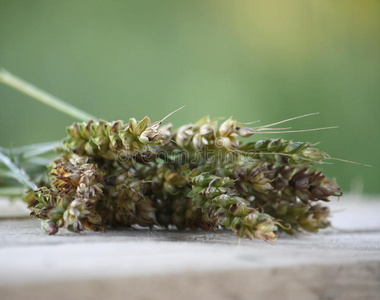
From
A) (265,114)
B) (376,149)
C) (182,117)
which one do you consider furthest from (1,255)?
(376,149)

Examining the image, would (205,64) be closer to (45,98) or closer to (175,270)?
(45,98)

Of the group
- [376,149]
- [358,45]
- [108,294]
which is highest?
[358,45]

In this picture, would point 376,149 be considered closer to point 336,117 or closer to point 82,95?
point 336,117

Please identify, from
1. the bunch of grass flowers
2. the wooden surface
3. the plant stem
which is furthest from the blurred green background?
the wooden surface

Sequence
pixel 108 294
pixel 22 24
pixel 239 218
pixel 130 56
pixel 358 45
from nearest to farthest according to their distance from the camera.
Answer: pixel 108 294
pixel 239 218
pixel 22 24
pixel 130 56
pixel 358 45

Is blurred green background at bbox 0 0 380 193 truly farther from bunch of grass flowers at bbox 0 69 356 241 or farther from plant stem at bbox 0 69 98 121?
bunch of grass flowers at bbox 0 69 356 241

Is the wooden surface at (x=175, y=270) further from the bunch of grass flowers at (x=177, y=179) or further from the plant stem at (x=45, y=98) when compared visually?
the plant stem at (x=45, y=98)

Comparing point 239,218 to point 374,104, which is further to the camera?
point 374,104
